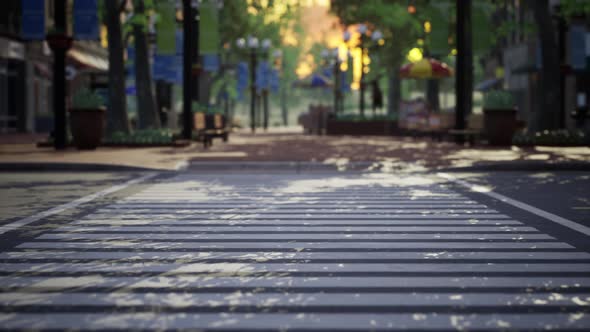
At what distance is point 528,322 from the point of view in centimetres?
600

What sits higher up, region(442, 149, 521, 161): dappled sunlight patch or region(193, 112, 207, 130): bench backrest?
region(193, 112, 207, 130): bench backrest

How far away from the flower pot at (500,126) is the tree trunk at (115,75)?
37.5ft

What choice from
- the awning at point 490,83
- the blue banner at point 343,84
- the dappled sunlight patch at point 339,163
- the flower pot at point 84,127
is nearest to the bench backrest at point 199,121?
the flower pot at point 84,127

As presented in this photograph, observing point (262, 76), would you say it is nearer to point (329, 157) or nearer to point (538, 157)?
point (329, 157)

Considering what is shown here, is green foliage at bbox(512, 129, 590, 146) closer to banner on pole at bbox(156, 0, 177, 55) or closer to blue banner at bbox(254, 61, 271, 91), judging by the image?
banner on pole at bbox(156, 0, 177, 55)

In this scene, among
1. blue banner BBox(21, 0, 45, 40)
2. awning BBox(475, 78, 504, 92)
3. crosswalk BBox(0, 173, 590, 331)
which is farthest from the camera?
awning BBox(475, 78, 504, 92)

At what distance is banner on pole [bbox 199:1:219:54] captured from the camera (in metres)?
37.2

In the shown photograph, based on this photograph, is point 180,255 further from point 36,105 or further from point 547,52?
point 36,105

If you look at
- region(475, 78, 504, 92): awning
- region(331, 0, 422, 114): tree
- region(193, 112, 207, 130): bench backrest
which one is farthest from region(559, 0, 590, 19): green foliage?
region(475, 78, 504, 92): awning

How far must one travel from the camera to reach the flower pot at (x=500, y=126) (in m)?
28.4

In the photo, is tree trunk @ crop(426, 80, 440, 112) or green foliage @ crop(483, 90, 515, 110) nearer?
green foliage @ crop(483, 90, 515, 110)

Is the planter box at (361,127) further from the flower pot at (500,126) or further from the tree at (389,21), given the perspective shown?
the flower pot at (500,126)

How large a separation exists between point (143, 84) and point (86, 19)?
5077 millimetres

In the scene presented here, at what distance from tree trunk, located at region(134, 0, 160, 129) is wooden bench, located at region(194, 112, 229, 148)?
87.4 inches
